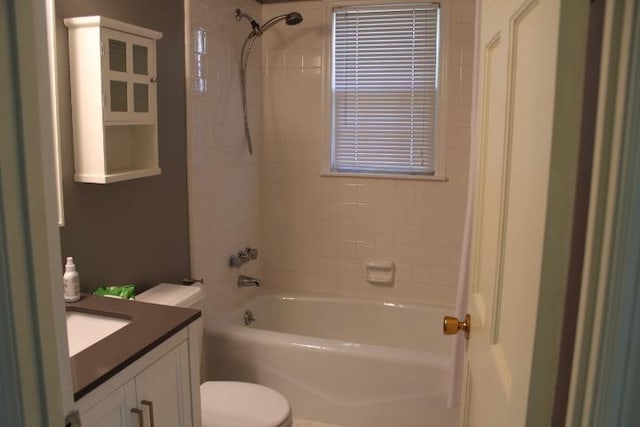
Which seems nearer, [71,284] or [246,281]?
[71,284]

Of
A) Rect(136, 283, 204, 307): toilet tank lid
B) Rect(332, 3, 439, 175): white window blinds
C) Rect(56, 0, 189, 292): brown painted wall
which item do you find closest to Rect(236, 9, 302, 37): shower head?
Rect(332, 3, 439, 175): white window blinds

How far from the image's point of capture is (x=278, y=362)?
9.37 ft

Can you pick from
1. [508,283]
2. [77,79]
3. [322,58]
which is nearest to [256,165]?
[322,58]

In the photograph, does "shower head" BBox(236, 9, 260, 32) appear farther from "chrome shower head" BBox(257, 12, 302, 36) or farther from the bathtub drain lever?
the bathtub drain lever

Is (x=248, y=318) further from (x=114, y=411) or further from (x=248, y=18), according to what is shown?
(x=114, y=411)

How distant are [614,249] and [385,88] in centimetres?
287

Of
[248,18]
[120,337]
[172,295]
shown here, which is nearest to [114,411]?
[120,337]

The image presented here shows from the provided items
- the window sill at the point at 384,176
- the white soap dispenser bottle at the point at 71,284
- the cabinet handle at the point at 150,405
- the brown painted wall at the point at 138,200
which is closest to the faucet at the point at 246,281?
the brown painted wall at the point at 138,200

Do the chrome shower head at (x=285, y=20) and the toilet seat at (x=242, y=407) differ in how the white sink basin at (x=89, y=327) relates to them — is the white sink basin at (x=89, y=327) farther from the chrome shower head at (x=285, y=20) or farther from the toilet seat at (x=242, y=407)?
the chrome shower head at (x=285, y=20)

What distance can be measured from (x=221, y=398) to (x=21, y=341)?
158cm

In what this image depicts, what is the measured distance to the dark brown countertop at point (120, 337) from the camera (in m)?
1.38

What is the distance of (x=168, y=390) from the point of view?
167 cm

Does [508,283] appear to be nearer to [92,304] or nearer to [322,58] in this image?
[92,304]

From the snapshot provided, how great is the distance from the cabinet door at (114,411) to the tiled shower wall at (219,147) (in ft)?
4.58
